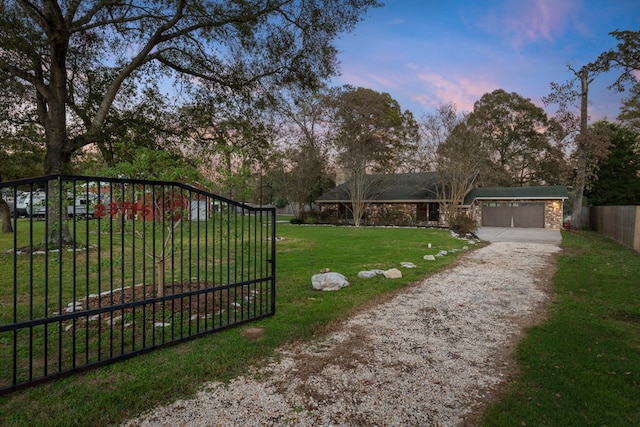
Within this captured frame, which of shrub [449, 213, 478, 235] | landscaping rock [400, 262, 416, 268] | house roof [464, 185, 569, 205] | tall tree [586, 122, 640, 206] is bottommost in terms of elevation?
landscaping rock [400, 262, 416, 268]

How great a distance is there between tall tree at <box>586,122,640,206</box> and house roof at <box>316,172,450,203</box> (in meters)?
14.6

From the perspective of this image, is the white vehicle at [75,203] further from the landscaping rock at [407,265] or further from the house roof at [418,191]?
the house roof at [418,191]

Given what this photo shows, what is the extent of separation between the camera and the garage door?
907 inches

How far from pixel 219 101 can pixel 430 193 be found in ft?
60.8

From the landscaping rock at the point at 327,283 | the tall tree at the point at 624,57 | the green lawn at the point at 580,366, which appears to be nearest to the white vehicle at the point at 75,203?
the green lawn at the point at 580,366

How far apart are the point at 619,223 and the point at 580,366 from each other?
14.3m

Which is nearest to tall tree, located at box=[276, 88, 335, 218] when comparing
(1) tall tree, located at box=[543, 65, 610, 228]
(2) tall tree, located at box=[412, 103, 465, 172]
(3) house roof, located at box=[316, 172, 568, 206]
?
(3) house roof, located at box=[316, 172, 568, 206]

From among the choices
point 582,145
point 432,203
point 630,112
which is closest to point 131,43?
point 432,203

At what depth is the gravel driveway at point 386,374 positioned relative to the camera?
2365 millimetres

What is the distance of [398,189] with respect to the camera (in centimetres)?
2720

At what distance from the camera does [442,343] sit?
3.74 m

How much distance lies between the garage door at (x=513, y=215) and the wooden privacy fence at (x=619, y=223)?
2922mm

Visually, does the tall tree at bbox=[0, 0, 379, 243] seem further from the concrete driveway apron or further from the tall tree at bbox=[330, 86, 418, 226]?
the tall tree at bbox=[330, 86, 418, 226]

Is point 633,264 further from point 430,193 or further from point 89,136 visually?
point 430,193
